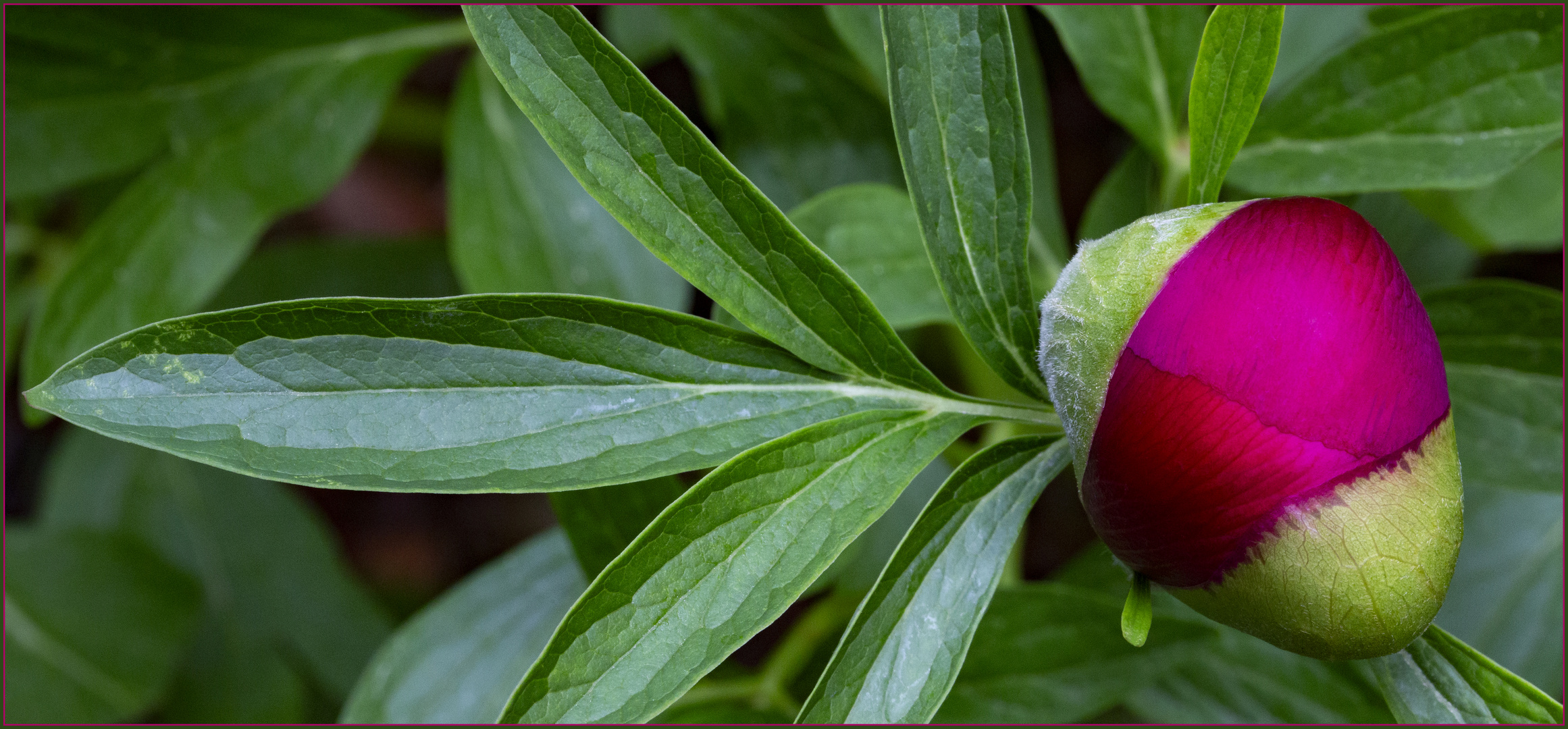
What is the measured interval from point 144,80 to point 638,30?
498 millimetres

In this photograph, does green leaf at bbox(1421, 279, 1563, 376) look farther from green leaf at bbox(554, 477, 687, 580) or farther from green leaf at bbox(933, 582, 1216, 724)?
green leaf at bbox(554, 477, 687, 580)

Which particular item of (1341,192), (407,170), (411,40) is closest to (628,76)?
(1341,192)

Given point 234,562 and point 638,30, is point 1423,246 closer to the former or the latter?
point 638,30

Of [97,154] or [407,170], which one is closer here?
[97,154]

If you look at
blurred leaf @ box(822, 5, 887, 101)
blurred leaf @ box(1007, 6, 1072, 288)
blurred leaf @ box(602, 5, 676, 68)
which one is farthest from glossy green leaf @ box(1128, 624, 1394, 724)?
blurred leaf @ box(602, 5, 676, 68)

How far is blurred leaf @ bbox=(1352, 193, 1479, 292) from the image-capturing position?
3.23ft

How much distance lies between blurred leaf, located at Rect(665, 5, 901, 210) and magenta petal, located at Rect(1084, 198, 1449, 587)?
1.84 ft

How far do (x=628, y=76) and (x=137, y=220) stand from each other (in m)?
0.72

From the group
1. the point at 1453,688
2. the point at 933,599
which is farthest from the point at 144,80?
the point at 1453,688

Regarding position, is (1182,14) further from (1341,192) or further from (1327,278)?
(1327,278)

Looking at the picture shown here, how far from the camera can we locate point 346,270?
1.33 meters

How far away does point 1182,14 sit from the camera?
0.80 metres

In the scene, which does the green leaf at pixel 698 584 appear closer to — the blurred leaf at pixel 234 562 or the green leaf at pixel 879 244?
the green leaf at pixel 879 244

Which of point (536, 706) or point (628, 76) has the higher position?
point (628, 76)
